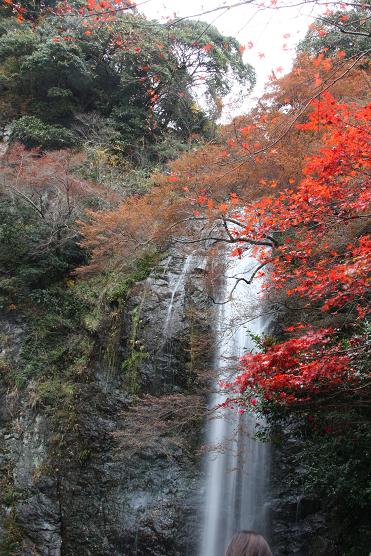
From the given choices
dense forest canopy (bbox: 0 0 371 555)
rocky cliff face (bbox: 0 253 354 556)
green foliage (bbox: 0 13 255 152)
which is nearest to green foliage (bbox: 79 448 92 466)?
rocky cliff face (bbox: 0 253 354 556)

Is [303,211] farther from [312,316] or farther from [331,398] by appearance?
[331,398]

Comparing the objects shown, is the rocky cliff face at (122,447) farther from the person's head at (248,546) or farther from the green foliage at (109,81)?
the green foliage at (109,81)

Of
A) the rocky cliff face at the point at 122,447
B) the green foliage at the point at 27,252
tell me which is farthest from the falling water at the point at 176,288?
the green foliage at the point at 27,252

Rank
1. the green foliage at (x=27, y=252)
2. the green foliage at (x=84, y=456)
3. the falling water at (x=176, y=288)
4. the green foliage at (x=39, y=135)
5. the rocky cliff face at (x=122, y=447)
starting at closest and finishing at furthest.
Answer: the rocky cliff face at (x=122, y=447)
the green foliage at (x=84, y=456)
the falling water at (x=176, y=288)
the green foliage at (x=27, y=252)
the green foliage at (x=39, y=135)

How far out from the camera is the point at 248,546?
1860mm

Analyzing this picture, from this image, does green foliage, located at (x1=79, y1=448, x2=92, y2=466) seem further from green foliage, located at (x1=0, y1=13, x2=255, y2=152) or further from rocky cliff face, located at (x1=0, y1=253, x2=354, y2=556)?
green foliage, located at (x1=0, y1=13, x2=255, y2=152)

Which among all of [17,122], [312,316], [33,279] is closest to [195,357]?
[312,316]

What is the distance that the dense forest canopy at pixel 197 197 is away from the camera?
553 cm

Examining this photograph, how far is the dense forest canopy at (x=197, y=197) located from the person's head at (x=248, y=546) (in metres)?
3.19

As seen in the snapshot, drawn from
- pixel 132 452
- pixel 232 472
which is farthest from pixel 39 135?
pixel 232 472

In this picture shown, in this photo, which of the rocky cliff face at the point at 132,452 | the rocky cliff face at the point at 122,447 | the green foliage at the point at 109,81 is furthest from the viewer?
the green foliage at the point at 109,81

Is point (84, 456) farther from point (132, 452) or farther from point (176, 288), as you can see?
point (176, 288)

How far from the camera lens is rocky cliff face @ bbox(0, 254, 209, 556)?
7.30 metres

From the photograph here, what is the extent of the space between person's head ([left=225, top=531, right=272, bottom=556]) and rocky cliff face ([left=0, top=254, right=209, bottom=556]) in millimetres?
5042
